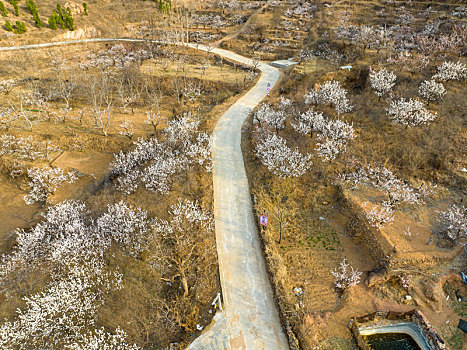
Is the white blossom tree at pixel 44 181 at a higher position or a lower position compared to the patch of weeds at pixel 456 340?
lower

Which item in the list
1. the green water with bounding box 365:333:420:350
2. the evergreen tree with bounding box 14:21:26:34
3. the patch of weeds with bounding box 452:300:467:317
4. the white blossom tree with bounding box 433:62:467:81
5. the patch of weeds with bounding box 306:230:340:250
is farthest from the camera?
the evergreen tree with bounding box 14:21:26:34

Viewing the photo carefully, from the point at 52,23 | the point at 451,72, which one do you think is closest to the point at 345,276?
the point at 451,72

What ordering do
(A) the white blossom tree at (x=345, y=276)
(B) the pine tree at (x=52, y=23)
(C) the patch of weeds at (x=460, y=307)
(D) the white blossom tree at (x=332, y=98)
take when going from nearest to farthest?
(C) the patch of weeds at (x=460, y=307)
(A) the white blossom tree at (x=345, y=276)
(D) the white blossom tree at (x=332, y=98)
(B) the pine tree at (x=52, y=23)

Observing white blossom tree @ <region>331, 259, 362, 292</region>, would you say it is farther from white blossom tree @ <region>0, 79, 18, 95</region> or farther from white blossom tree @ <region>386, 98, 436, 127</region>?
white blossom tree @ <region>0, 79, 18, 95</region>

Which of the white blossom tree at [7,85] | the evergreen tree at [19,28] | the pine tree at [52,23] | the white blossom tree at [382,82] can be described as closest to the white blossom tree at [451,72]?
the white blossom tree at [382,82]

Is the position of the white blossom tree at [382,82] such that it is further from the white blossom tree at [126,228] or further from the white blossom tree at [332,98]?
the white blossom tree at [126,228]

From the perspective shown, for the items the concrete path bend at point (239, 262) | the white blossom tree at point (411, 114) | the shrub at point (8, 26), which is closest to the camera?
the concrete path bend at point (239, 262)

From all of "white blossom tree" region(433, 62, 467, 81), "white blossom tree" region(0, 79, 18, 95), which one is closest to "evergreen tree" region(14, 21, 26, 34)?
"white blossom tree" region(0, 79, 18, 95)
